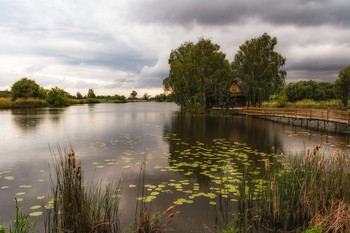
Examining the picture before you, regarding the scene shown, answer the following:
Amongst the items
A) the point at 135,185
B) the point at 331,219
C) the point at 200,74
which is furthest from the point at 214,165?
the point at 200,74

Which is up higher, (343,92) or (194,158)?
(343,92)

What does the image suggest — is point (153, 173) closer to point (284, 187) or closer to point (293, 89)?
point (284, 187)

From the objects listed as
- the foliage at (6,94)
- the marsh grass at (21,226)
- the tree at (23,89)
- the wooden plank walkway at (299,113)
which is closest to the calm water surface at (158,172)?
the marsh grass at (21,226)

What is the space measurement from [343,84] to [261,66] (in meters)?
41.5

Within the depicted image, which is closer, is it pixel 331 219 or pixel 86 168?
pixel 331 219

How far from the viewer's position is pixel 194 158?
9.57 m

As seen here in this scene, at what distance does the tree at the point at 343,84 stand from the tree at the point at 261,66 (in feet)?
120

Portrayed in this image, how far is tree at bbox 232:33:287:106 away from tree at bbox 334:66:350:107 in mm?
36479

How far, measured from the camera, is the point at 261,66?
4031 centimetres

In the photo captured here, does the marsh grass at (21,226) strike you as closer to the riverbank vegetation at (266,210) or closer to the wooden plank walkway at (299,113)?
the riverbank vegetation at (266,210)

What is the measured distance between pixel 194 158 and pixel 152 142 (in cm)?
454

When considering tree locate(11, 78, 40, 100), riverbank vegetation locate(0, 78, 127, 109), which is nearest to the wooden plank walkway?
riverbank vegetation locate(0, 78, 127, 109)

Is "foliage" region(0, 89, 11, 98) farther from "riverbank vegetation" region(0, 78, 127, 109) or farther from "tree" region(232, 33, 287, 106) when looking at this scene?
"tree" region(232, 33, 287, 106)

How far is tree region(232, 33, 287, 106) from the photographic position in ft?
133
